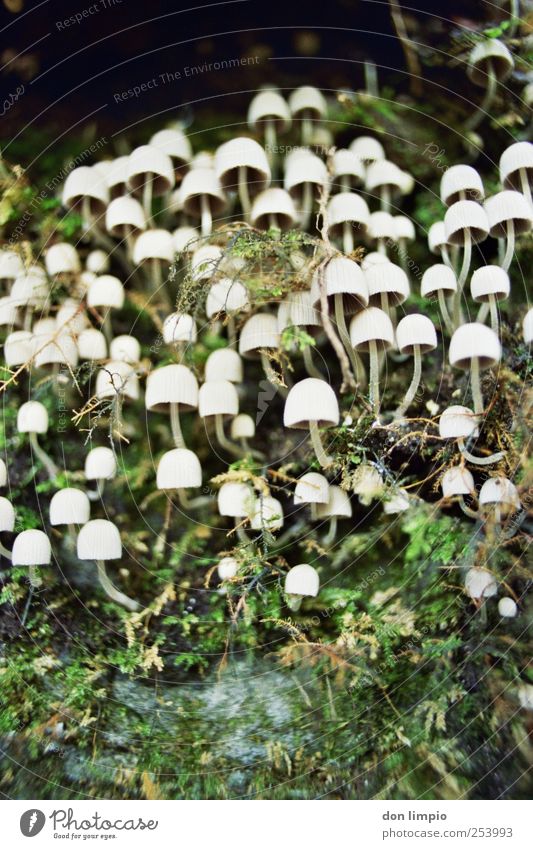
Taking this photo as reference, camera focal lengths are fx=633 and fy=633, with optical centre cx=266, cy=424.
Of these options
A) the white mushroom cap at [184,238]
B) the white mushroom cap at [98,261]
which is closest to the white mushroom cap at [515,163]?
the white mushroom cap at [184,238]

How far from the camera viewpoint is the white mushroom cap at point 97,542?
1.08m

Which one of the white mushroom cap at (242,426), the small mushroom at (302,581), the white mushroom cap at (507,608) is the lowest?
the white mushroom cap at (507,608)

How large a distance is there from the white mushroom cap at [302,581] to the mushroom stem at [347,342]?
0.34 metres

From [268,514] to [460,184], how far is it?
663mm

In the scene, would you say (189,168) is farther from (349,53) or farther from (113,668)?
(113,668)

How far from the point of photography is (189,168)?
1.25m

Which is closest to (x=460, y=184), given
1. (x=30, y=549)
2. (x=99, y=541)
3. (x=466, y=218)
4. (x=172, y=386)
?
(x=466, y=218)

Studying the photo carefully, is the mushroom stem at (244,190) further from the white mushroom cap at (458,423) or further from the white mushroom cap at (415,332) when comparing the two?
the white mushroom cap at (458,423)

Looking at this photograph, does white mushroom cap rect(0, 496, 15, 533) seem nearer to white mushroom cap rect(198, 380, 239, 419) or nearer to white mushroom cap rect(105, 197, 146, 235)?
white mushroom cap rect(198, 380, 239, 419)

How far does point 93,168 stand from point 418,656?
108cm

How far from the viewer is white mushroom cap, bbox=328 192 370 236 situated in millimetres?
1123

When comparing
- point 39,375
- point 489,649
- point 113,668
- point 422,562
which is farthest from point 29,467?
point 489,649

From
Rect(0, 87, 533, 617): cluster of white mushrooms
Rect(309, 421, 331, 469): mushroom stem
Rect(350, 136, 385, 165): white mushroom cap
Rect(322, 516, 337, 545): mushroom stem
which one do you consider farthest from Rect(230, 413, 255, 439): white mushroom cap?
Rect(350, 136, 385, 165): white mushroom cap

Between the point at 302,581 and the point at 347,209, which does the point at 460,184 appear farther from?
the point at 302,581
